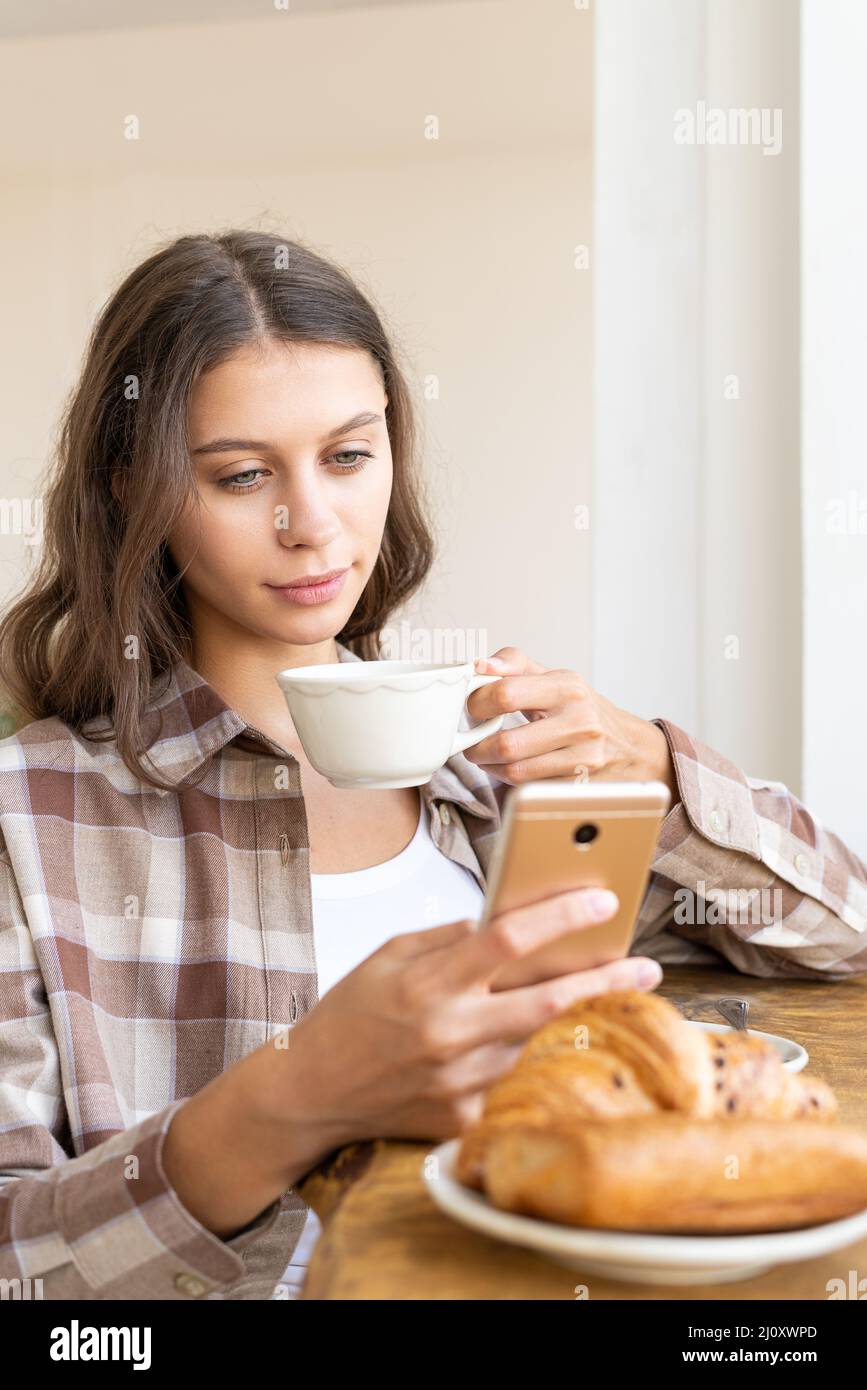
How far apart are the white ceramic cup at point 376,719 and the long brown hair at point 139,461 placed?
302 millimetres

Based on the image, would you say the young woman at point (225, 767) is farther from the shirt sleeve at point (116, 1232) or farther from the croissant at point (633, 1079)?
the croissant at point (633, 1079)

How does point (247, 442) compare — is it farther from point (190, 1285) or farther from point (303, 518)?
point (190, 1285)

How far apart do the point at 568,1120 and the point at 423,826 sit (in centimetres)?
76

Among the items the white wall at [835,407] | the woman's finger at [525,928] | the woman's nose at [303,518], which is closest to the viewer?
the woman's finger at [525,928]

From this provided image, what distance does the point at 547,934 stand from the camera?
597mm

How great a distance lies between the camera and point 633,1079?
57cm

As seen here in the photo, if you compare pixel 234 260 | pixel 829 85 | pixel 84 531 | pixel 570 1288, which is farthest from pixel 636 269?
pixel 570 1288

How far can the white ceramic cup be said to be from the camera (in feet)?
2.77

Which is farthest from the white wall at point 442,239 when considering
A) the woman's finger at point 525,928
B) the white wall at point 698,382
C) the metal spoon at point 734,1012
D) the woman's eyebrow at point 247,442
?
the woman's finger at point 525,928

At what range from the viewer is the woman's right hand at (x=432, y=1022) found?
61cm

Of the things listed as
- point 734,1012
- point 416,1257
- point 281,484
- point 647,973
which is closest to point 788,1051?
point 734,1012

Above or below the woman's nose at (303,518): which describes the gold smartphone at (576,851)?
below

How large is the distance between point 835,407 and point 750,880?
0.56 metres

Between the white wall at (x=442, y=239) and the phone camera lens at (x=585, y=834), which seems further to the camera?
the white wall at (x=442, y=239)
